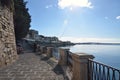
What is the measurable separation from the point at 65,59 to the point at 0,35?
13.4ft

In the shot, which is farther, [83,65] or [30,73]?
[30,73]

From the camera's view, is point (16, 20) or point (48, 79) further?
point (16, 20)

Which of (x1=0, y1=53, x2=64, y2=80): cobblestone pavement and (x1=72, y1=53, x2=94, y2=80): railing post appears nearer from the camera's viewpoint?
(x1=72, y1=53, x2=94, y2=80): railing post

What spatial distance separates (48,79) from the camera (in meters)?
7.18

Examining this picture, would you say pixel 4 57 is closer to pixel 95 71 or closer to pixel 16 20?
pixel 95 71

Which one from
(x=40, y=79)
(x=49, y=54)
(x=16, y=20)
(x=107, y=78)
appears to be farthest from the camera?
(x=16, y=20)

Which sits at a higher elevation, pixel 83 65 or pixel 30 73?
pixel 83 65

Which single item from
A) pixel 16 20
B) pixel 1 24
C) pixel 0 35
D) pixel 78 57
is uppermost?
pixel 16 20

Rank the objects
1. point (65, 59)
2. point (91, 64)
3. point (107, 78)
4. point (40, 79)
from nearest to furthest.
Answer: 1. point (107, 78)
2. point (91, 64)
3. point (40, 79)
4. point (65, 59)

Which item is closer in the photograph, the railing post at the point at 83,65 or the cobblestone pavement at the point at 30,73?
the railing post at the point at 83,65

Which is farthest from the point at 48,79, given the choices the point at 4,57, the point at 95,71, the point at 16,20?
the point at 16,20

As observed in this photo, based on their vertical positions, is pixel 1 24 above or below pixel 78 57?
above

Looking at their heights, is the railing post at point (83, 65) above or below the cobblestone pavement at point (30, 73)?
above

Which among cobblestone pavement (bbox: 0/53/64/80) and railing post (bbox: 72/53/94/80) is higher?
railing post (bbox: 72/53/94/80)
